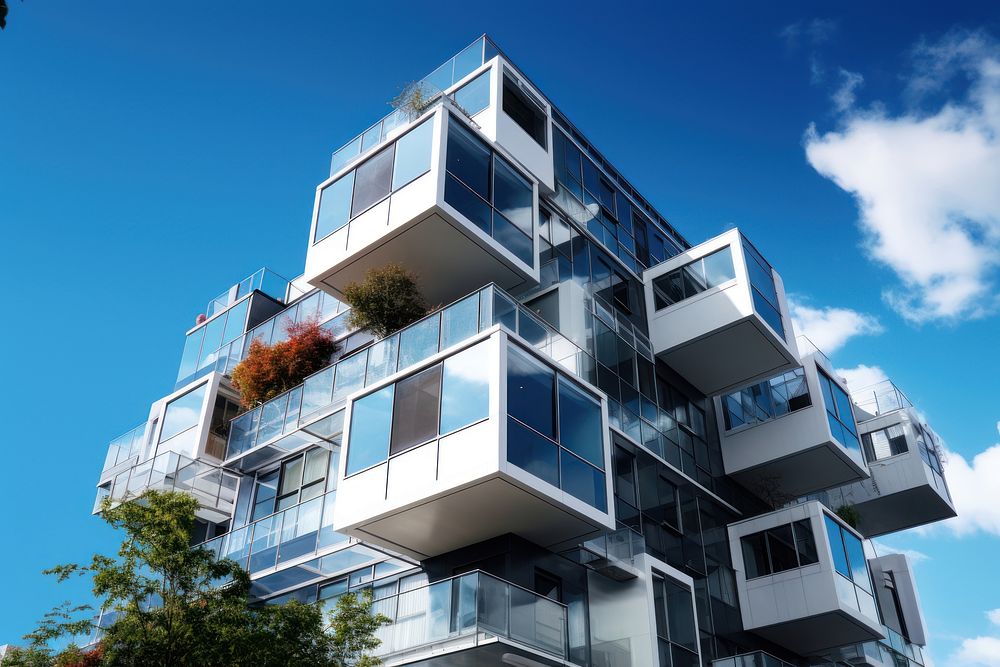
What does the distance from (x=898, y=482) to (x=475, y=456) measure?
18260 mm

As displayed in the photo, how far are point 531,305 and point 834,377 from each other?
398 inches

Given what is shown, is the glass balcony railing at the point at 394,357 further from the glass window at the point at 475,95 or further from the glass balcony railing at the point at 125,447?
the glass window at the point at 475,95

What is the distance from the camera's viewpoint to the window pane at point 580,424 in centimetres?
1697

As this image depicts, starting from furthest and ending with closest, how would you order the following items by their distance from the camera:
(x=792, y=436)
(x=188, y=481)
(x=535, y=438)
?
(x=792, y=436) → (x=188, y=481) → (x=535, y=438)

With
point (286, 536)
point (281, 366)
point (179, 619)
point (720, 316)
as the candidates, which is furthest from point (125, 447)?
point (720, 316)

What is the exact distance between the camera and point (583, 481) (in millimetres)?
16734

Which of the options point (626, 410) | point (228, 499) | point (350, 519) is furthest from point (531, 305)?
point (228, 499)

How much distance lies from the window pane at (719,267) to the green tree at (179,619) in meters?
13.0

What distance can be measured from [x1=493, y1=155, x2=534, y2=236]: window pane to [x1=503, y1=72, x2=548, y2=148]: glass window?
3045 mm

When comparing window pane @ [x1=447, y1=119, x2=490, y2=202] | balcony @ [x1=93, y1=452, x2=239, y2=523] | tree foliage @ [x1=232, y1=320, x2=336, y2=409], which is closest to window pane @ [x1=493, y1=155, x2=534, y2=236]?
window pane @ [x1=447, y1=119, x2=490, y2=202]

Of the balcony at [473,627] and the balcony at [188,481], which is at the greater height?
the balcony at [188,481]

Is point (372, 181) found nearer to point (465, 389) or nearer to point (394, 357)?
point (394, 357)

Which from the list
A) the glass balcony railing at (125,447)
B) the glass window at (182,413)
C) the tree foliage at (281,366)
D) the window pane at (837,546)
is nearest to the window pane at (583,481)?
the window pane at (837,546)

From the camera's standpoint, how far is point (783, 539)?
883 inches
